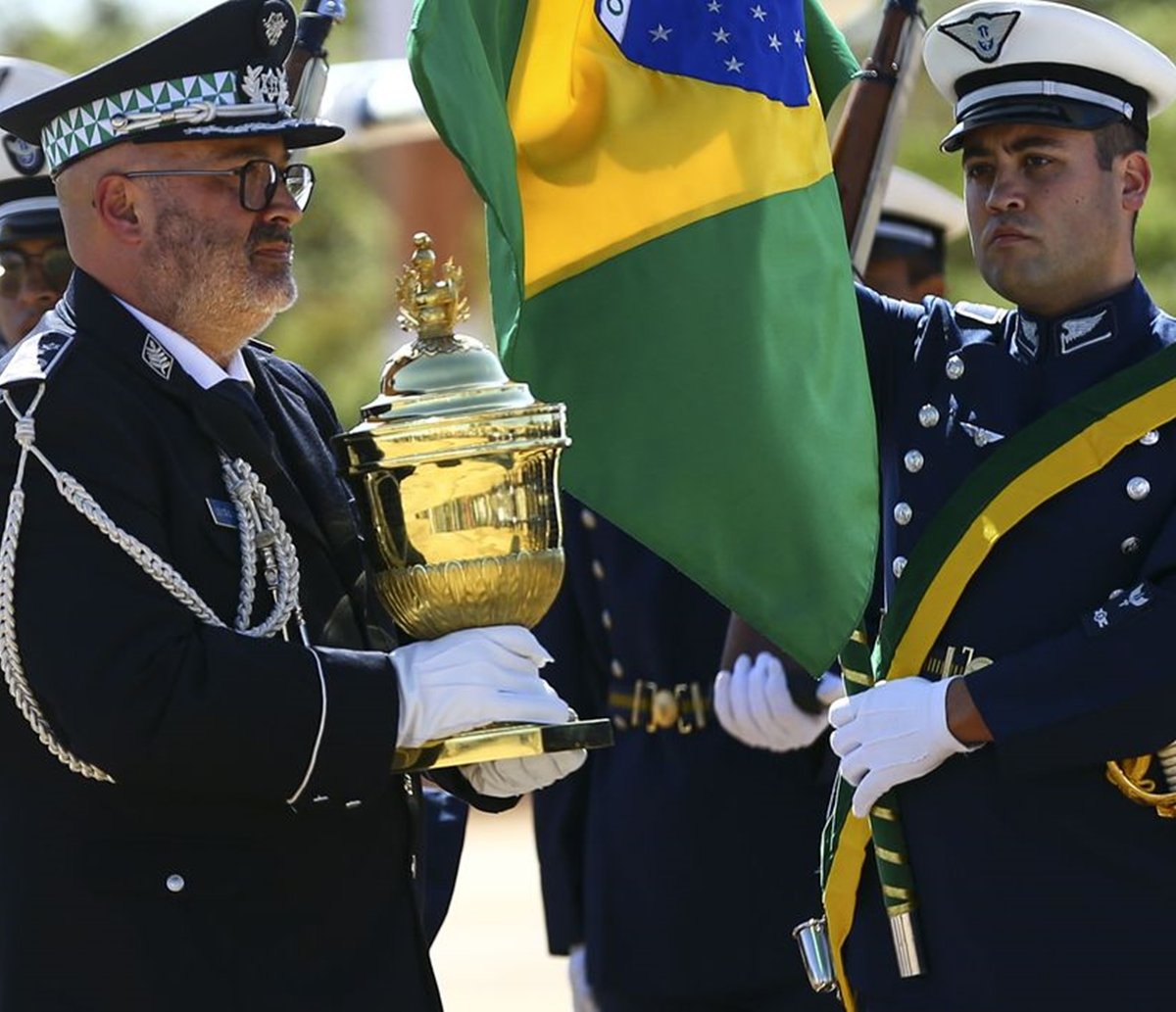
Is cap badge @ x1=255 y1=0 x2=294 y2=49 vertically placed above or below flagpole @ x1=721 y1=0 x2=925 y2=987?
below

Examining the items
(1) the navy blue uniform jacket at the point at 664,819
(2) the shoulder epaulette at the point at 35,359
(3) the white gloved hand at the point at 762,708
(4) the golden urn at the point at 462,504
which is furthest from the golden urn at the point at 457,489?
(1) the navy blue uniform jacket at the point at 664,819

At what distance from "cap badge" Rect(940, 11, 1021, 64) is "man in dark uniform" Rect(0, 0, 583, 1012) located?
3.67 feet

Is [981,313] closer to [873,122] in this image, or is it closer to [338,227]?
[873,122]

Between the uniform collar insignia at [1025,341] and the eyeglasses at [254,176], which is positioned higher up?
the eyeglasses at [254,176]

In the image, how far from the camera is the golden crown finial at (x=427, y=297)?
368cm

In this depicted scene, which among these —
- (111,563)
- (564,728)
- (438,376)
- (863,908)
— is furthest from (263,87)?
(863,908)

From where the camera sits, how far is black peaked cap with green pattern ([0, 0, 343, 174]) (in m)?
3.59

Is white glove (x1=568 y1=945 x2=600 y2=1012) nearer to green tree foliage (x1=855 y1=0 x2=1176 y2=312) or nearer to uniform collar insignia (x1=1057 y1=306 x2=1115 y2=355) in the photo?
uniform collar insignia (x1=1057 y1=306 x2=1115 y2=355)

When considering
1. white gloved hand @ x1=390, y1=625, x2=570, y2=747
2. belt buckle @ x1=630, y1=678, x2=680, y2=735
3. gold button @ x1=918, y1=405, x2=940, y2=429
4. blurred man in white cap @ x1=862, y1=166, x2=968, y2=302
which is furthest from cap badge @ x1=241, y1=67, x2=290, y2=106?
blurred man in white cap @ x1=862, y1=166, x2=968, y2=302

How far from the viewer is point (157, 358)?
11.8 ft

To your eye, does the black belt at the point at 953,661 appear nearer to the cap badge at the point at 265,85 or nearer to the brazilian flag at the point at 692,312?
the brazilian flag at the point at 692,312

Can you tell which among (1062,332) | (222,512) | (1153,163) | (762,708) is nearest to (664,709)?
(762,708)

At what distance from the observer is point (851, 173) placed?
4.80 meters

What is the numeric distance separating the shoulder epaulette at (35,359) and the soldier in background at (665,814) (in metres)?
1.77
